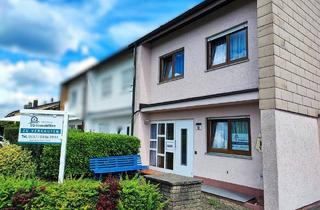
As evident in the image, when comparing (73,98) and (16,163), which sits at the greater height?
(73,98)

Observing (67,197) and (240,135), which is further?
(240,135)

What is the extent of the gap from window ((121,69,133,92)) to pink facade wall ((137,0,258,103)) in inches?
65.3

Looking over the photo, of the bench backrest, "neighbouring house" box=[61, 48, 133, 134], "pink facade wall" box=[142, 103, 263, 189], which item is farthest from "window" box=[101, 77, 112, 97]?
the bench backrest

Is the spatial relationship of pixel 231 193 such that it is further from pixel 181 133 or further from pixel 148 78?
pixel 148 78

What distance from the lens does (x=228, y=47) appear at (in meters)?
9.56

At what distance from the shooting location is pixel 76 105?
24500 millimetres

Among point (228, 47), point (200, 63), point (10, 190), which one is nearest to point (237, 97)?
point (228, 47)

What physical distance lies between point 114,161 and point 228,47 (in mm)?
6270

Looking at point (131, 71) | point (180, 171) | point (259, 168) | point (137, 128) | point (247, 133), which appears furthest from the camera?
point (131, 71)

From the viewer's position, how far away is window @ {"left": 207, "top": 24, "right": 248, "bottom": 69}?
356 inches

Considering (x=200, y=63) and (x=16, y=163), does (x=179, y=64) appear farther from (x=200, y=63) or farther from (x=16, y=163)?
(x=16, y=163)

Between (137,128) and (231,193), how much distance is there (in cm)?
624

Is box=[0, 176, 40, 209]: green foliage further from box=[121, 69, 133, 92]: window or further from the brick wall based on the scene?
box=[121, 69, 133, 92]: window

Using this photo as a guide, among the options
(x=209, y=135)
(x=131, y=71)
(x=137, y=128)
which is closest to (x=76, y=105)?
(x=131, y=71)
